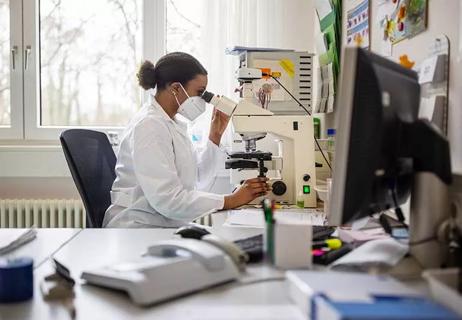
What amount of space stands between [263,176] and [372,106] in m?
1.06

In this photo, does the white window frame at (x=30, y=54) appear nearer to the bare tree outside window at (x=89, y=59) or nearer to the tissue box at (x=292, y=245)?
the bare tree outside window at (x=89, y=59)

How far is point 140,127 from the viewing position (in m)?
1.98

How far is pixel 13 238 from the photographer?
1417 millimetres

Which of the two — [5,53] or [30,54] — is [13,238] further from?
[5,53]

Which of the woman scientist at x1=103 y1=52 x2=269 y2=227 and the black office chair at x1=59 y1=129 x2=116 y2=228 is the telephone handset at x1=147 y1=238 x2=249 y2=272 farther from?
the black office chair at x1=59 y1=129 x2=116 y2=228

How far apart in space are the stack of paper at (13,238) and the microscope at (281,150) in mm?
791

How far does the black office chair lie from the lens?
193 centimetres

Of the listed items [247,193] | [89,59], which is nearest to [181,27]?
[89,59]

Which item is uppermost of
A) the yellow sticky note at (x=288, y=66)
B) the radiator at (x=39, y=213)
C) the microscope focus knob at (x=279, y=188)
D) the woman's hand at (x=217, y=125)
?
the yellow sticky note at (x=288, y=66)

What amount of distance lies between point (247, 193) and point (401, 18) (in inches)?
32.5

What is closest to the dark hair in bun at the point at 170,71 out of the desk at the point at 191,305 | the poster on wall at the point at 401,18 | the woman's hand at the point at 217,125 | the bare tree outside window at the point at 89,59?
the woman's hand at the point at 217,125

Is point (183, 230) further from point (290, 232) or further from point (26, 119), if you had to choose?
point (26, 119)

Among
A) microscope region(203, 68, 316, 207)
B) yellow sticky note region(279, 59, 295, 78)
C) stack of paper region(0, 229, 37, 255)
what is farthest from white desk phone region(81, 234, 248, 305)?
yellow sticky note region(279, 59, 295, 78)

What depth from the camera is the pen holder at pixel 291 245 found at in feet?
3.57
